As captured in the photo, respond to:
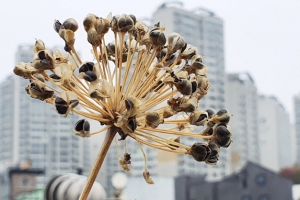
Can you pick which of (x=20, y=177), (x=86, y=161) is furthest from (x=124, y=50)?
(x=86, y=161)

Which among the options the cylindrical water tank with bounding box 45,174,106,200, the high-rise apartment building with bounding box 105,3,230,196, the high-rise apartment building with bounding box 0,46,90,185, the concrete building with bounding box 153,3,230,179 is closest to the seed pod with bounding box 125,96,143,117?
the cylindrical water tank with bounding box 45,174,106,200

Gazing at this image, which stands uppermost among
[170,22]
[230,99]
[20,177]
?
[170,22]

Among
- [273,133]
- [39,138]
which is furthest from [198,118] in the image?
[273,133]

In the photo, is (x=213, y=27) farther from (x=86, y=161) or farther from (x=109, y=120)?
(x=109, y=120)

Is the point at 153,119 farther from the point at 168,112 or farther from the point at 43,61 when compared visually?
the point at 43,61

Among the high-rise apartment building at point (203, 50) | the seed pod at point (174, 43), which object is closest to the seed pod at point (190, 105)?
the seed pod at point (174, 43)

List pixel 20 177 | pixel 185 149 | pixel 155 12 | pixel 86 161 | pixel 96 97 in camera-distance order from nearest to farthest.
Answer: pixel 96 97 < pixel 185 149 < pixel 20 177 < pixel 155 12 < pixel 86 161
